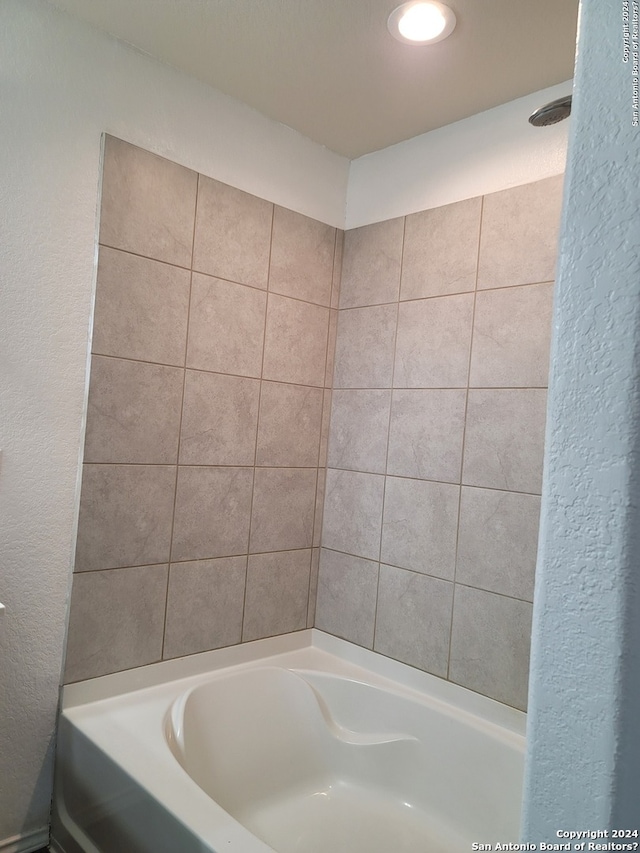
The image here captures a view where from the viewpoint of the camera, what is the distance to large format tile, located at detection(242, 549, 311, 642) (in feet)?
7.17

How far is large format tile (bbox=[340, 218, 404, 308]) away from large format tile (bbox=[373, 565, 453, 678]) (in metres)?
1.03

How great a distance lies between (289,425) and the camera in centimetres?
227

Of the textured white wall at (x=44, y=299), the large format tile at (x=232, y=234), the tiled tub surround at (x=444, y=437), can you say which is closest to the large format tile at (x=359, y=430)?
the tiled tub surround at (x=444, y=437)

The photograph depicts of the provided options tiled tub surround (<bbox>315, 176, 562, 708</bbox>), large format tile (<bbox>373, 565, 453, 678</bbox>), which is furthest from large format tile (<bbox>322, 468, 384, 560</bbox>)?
large format tile (<bbox>373, 565, 453, 678</bbox>)

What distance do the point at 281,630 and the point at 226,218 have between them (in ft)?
4.98

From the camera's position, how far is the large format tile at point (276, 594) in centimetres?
219

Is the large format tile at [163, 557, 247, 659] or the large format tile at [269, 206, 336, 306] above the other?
the large format tile at [269, 206, 336, 306]

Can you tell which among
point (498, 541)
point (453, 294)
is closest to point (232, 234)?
point (453, 294)

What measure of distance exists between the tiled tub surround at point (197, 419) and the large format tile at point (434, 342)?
13.7 inches

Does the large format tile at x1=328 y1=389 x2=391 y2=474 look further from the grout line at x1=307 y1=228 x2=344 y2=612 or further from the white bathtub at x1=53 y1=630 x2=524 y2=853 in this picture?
the white bathtub at x1=53 y1=630 x2=524 y2=853

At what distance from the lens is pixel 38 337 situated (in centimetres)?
167

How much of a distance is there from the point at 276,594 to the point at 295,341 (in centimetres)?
96

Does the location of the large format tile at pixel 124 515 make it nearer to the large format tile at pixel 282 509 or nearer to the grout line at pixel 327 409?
the large format tile at pixel 282 509

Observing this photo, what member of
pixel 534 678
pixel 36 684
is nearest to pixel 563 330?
pixel 534 678
